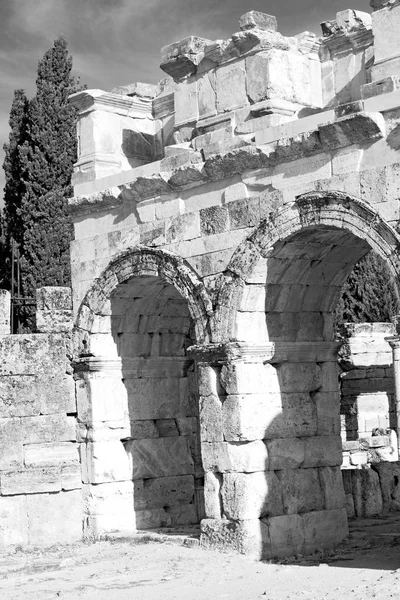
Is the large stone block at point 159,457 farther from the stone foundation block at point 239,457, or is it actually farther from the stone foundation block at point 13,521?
the stone foundation block at point 239,457

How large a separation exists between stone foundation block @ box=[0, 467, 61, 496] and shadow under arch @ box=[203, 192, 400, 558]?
217 cm

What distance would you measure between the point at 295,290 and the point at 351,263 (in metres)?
0.65

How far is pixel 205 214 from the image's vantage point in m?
11.7

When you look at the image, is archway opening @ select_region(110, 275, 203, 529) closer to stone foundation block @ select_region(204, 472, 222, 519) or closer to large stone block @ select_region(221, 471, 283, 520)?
stone foundation block @ select_region(204, 472, 222, 519)

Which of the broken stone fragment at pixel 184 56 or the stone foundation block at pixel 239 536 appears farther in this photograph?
the broken stone fragment at pixel 184 56

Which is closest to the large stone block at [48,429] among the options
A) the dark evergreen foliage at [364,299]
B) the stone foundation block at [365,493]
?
the stone foundation block at [365,493]

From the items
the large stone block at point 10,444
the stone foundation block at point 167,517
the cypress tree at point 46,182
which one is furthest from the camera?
the cypress tree at point 46,182

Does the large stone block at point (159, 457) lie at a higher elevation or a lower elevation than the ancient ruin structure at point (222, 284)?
lower

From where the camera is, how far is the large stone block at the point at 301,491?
11.3 metres

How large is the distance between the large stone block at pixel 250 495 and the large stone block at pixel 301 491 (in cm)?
9

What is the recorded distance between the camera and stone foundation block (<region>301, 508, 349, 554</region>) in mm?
11352

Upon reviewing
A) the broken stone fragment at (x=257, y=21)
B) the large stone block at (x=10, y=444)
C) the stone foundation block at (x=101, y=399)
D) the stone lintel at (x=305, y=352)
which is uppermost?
the broken stone fragment at (x=257, y=21)

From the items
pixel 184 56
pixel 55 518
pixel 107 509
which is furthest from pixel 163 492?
pixel 184 56

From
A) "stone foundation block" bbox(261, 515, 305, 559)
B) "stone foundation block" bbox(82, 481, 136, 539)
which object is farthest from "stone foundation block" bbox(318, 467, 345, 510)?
"stone foundation block" bbox(82, 481, 136, 539)
